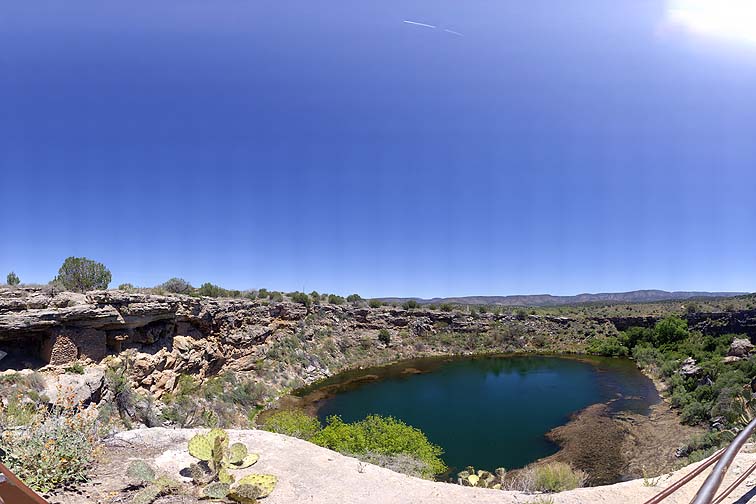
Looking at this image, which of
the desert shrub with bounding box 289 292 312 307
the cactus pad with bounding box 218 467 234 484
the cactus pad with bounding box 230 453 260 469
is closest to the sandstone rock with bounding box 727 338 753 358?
the cactus pad with bounding box 230 453 260 469

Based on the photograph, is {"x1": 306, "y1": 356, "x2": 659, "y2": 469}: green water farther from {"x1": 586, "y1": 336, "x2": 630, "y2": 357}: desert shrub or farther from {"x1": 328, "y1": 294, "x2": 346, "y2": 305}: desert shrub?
{"x1": 328, "y1": 294, "x2": 346, "y2": 305}: desert shrub

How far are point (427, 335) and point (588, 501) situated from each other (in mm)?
43402

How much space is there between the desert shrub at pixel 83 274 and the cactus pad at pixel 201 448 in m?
20.8

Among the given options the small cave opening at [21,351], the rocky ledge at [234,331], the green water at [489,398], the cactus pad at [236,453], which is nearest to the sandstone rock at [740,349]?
the green water at [489,398]

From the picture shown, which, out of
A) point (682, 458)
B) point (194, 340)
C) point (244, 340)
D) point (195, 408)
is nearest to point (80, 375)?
point (195, 408)

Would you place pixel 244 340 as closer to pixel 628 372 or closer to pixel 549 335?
pixel 628 372

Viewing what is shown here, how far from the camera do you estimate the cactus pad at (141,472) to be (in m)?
4.88

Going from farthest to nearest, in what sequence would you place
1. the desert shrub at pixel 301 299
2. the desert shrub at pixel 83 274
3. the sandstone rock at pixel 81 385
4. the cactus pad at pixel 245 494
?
1. the desert shrub at pixel 301 299
2. the desert shrub at pixel 83 274
3. the sandstone rock at pixel 81 385
4. the cactus pad at pixel 245 494

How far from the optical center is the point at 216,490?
478cm

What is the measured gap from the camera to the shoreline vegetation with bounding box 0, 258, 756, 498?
36.9 ft

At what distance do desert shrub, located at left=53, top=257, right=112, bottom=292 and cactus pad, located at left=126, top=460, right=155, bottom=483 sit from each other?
21.1 m

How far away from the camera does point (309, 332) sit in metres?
36.6

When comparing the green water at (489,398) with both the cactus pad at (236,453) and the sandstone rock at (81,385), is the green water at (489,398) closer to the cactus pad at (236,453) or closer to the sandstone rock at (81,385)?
the sandstone rock at (81,385)

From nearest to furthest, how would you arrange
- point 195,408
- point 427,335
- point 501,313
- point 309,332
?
point 195,408 < point 309,332 < point 427,335 < point 501,313
